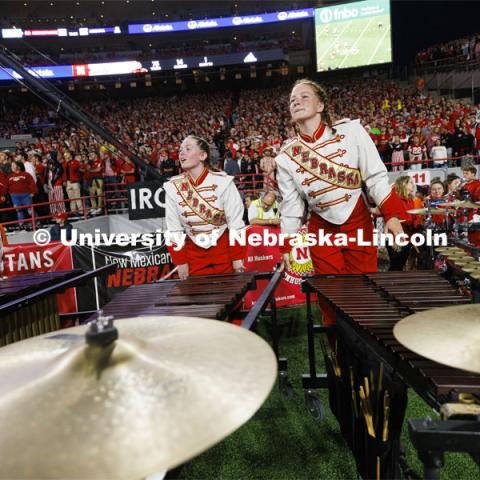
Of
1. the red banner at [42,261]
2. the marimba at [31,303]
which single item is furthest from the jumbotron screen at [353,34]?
the marimba at [31,303]

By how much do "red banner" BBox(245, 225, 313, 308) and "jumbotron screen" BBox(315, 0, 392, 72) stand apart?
60.9 feet

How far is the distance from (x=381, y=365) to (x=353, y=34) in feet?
76.2

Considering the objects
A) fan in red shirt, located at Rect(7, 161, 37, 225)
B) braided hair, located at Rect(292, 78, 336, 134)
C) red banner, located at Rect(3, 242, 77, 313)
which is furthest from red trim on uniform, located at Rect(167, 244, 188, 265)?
fan in red shirt, located at Rect(7, 161, 37, 225)

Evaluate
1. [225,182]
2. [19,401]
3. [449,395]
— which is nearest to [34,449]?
[19,401]

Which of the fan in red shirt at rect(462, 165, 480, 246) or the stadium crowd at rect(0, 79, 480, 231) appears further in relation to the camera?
the stadium crowd at rect(0, 79, 480, 231)

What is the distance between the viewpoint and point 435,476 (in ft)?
4.48

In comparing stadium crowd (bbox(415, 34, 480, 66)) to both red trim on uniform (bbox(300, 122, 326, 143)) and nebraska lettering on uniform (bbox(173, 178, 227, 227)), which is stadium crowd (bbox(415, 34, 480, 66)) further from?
nebraska lettering on uniform (bbox(173, 178, 227, 227))

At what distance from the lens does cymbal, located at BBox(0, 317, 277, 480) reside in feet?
2.78

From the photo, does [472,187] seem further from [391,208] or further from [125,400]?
[125,400]

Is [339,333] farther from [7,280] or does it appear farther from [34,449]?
[7,280]

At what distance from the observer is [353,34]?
22516mm

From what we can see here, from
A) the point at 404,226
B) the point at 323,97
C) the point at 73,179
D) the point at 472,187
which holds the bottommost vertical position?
the point at 404,226

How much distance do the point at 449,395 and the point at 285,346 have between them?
3.54 meters

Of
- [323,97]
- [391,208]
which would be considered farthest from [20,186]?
[391,208]
